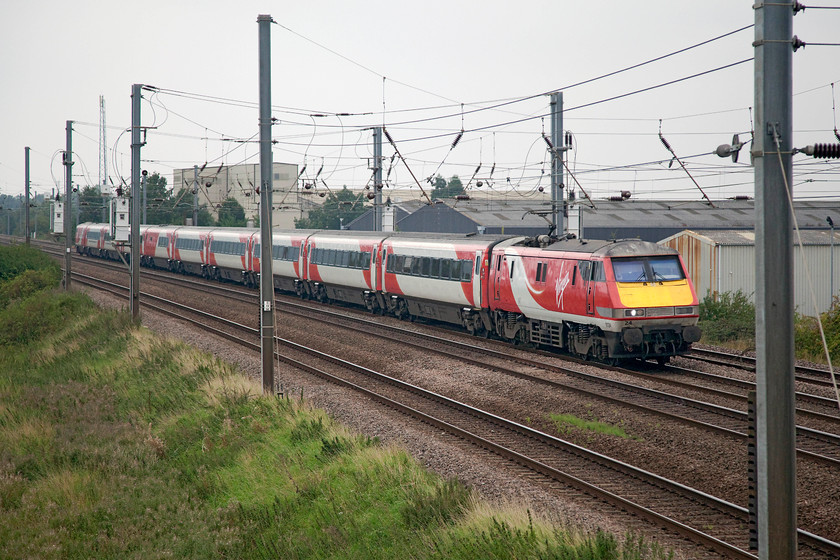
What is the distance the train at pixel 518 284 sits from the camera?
19.0m

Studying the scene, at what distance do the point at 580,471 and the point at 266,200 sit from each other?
8.44 meters

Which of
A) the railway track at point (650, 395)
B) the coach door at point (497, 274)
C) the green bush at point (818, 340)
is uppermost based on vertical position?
the coach door at point (497, 274)

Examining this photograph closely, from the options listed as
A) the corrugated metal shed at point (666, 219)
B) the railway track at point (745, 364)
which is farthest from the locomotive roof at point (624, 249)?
the corrugated metal shed at point (666, 219)

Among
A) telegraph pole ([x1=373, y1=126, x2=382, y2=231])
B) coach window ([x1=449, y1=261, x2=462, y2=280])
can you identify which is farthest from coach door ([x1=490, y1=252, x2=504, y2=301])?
telegraph pole ([x1=373, y1=126, x2=382, y2=231])

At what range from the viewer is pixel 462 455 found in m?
12.9

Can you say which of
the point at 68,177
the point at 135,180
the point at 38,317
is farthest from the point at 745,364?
the point at 68,177

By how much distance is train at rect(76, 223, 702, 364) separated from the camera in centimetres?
1903

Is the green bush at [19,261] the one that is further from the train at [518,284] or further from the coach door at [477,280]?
the coach door at [477,280]

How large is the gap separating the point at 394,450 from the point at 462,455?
1.19 meters

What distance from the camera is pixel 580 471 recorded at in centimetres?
1207

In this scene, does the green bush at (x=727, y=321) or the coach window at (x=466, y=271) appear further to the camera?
the green bush at (x=727, y=321)

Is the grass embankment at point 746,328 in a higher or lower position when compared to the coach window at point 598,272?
lower

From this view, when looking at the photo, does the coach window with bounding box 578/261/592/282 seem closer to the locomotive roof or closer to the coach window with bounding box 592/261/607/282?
the coach window with bounding box 592/261/607/282

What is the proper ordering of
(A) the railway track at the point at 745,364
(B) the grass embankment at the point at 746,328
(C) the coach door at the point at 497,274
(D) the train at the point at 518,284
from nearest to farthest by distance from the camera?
(A) the railway track at the point at 745,364
(D) the train at the point at 518,284
(B) the grass embankment at the point at 746,328
(C) the coach door at the point at 497,274
